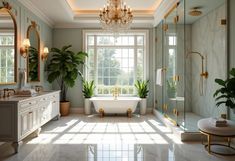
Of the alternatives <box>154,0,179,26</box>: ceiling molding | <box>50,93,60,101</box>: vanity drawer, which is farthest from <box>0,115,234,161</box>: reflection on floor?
<box>154,0,179,26</box>: ceiling molding

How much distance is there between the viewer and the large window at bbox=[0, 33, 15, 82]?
3.46 meters

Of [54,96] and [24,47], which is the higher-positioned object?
[24,47]

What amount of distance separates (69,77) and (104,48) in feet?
4.99

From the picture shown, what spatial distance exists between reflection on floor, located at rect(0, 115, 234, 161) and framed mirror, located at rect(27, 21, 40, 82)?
1277mm

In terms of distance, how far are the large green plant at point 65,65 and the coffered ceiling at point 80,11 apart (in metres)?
0.83

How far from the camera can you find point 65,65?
559 centimetres

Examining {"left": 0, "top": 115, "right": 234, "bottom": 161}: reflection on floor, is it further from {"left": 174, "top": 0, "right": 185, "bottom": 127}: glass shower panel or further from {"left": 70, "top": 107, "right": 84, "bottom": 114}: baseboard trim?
{"left": 70, "top": 107, "right": 84, "bottom": 114}: baseboard trim

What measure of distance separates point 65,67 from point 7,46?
2091 millimetres

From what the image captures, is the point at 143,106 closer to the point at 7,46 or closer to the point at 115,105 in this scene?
the point at 115,105

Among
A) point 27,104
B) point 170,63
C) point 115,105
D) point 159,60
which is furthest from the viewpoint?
point 159,60

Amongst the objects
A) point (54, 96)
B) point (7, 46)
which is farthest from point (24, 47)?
point (54, 96)

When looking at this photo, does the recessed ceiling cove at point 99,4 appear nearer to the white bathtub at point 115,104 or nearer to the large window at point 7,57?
the large window at point 7,57

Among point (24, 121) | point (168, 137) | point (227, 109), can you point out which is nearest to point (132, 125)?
point (168, 137)

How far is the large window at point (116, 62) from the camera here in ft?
20.7
